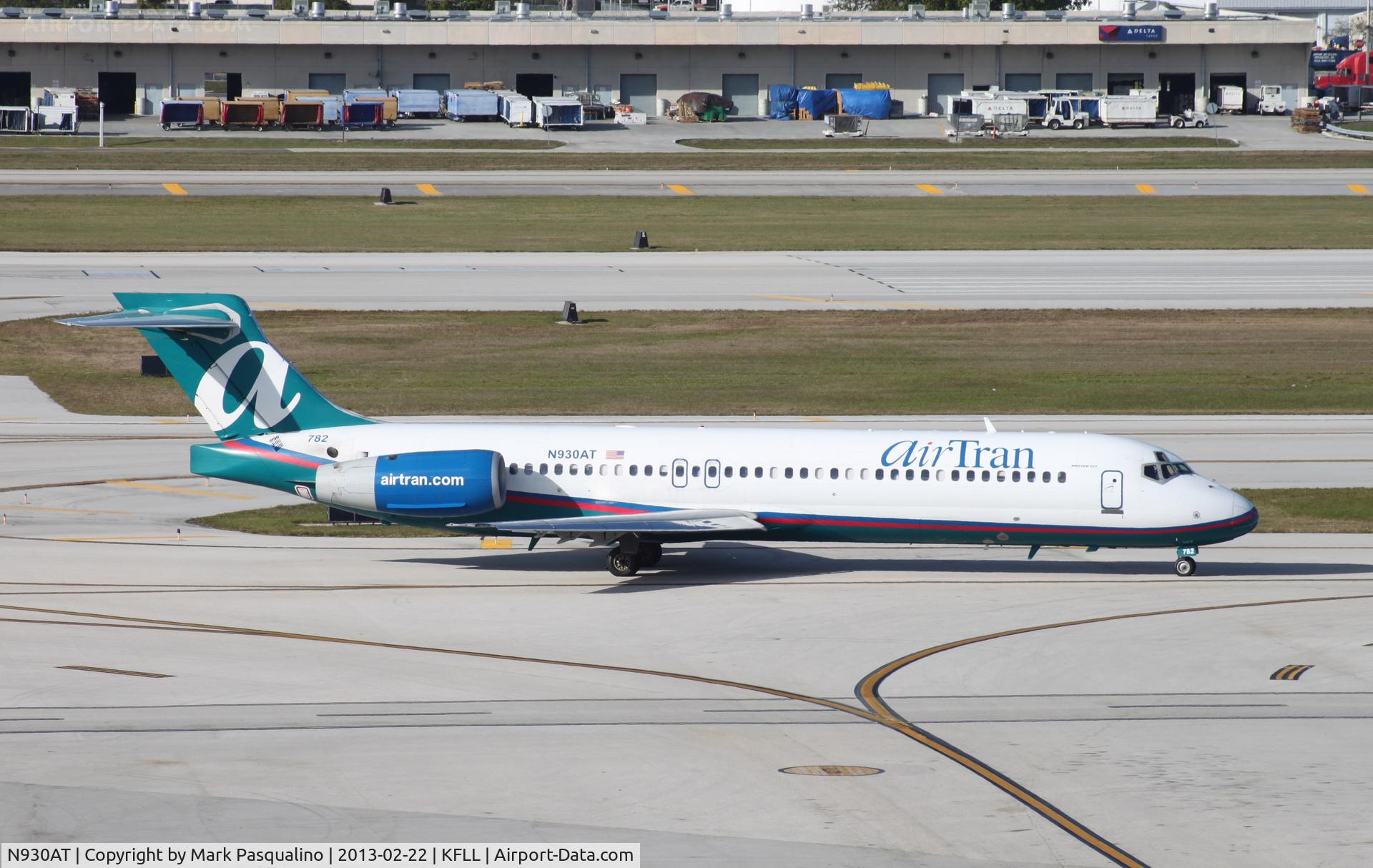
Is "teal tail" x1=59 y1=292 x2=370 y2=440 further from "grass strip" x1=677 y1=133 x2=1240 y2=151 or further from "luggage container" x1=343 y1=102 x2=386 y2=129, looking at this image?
"luggage container" x1=343 y1=102 x2=386 y2=129

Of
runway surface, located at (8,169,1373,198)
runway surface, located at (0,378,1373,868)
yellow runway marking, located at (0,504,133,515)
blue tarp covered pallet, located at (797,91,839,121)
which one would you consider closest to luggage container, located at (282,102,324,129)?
runway surface, located at (8,169,1373,198)

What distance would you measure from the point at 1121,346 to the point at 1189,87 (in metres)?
87.5

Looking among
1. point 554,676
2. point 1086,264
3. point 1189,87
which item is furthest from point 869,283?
point 1189,87

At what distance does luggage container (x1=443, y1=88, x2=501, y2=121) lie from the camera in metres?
126

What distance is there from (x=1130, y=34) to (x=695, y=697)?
120 metres

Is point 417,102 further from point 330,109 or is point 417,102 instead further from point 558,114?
point 558,114

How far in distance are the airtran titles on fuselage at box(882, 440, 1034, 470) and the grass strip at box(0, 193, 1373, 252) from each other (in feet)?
157

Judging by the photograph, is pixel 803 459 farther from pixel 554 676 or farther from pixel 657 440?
pixel 554 676

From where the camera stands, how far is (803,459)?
31.7 meters

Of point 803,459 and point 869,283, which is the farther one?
point 869,283

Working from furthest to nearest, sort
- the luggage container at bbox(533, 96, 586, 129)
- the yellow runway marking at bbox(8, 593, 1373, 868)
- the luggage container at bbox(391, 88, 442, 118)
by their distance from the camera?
the luggage container at bbox(391, 88, 442, 118) → the luggage container at bbox(533, 96, 586, 129) → the yellow runway marking at bbox(8, 593, 1373, 868)

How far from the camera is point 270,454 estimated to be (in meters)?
32.6

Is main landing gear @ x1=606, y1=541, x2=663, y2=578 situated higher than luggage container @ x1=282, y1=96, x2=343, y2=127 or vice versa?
luggage container @ x1=282, y1=96, x2=343, y2=127

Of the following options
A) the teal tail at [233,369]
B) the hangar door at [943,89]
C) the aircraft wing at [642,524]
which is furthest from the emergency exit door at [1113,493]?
the hangar door at [943,89]
